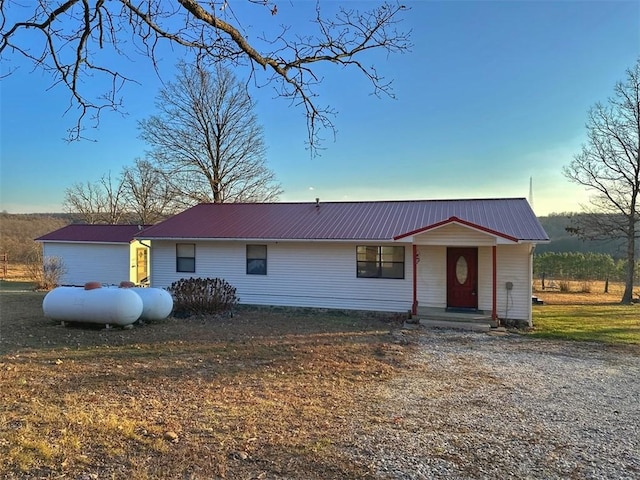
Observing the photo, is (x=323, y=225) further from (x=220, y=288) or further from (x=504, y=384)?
(x=504, y=384)

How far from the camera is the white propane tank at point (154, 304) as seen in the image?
10955 millimetres

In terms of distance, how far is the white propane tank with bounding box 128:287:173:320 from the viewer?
35.9 ft

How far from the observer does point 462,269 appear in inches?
517

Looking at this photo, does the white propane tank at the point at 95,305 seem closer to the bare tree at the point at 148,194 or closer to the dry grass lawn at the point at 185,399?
the dry grass lawn at the point at 185,399

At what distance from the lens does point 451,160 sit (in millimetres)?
19344

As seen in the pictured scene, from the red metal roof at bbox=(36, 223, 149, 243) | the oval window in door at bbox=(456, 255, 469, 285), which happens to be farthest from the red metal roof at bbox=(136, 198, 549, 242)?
the red metal roof at bbox=(36, 223, 149, 243)

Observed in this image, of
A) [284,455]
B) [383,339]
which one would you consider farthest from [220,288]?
[284,455]

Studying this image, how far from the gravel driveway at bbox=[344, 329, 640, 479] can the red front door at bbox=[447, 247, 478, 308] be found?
4.36 m

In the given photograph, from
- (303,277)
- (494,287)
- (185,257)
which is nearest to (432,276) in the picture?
(494,287)

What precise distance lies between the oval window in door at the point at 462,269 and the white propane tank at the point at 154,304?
8562 millimetres

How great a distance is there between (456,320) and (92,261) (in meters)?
19.2

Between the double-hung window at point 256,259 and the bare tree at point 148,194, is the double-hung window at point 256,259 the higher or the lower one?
the lower one

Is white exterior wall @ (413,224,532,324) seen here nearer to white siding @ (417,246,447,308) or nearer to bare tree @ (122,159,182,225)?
white siding @ (417,246,447,308)

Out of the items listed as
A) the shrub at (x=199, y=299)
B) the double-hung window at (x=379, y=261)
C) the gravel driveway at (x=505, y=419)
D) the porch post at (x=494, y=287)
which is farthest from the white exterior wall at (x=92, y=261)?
the gravel driveway at (x=505, y=419)
